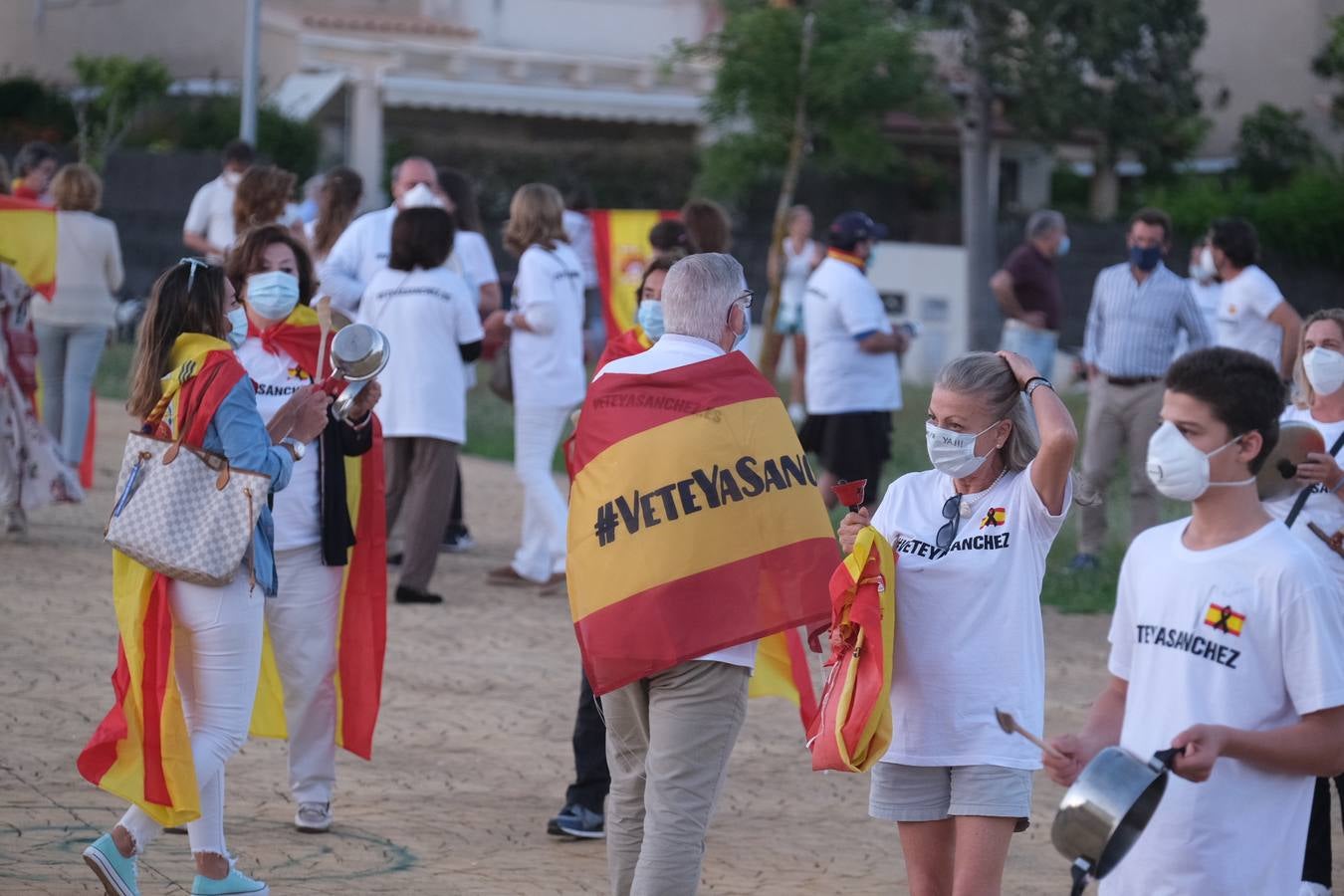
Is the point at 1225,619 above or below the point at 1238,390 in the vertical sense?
below

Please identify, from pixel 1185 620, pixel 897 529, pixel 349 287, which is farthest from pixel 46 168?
Answer: pixel 1185 620

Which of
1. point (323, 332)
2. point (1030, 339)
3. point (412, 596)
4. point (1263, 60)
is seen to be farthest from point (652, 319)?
point (1263, 60)

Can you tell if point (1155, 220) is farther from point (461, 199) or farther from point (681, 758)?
point (681, 758)

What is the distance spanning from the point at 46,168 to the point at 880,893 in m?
8.32

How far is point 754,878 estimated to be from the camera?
5.88 meters

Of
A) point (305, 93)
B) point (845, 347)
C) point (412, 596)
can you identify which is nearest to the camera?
point (412, 596)

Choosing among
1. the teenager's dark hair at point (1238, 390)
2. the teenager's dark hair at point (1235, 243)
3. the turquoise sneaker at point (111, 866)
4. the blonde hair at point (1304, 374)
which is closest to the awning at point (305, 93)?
the teenager's dark hair at point (1235, 243)

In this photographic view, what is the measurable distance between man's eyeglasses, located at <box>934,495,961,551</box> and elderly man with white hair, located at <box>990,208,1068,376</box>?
9.10 meters

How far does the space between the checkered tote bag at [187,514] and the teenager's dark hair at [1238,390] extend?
2668 millimetres

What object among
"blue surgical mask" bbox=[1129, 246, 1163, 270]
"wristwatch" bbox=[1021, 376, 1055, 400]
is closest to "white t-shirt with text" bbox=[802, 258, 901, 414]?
"blue surgical mask" bbox=[1129, 246, 1163, 270]

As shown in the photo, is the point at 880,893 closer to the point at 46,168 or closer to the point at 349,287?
the point at 349,287

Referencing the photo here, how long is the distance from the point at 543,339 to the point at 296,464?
400cm

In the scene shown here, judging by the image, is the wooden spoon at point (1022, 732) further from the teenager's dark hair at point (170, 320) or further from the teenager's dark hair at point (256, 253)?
the teenager's dark hair at point (256, 253)

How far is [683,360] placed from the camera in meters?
4.55
